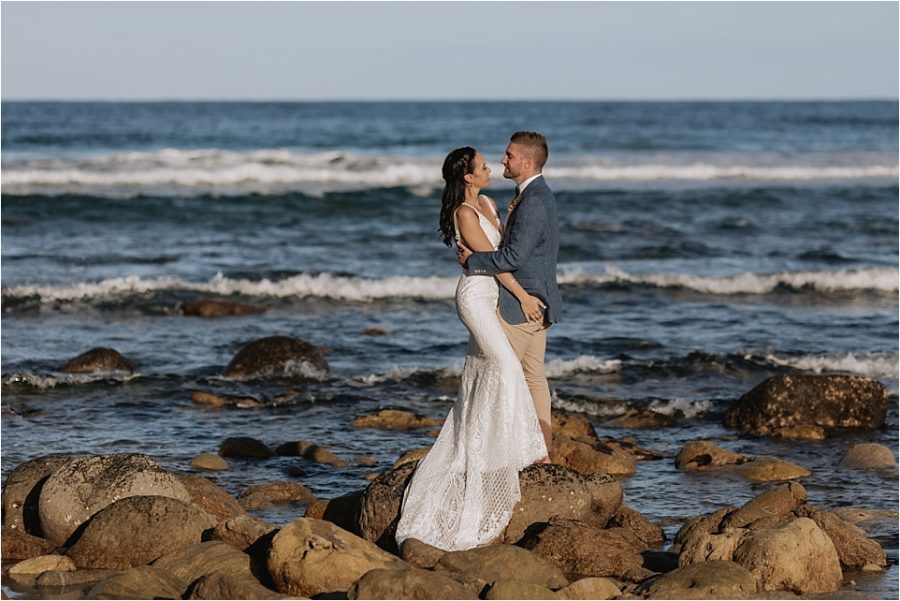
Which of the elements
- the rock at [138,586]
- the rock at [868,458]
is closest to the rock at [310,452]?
the rock at [138,586]

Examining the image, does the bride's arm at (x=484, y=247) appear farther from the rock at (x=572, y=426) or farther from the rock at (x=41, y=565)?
the rock at (x=572, y=426)

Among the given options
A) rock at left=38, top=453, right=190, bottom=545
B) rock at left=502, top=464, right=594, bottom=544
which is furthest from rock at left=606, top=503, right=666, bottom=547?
rock at left=38, top=453, right=190, bottom=545

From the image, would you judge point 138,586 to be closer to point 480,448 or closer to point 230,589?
point 230,589

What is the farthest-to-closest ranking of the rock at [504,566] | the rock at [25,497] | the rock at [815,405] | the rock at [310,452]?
the rock at [815,405] → the rock at [310,452] → the rock at [25,497] → the rock at [504,566]

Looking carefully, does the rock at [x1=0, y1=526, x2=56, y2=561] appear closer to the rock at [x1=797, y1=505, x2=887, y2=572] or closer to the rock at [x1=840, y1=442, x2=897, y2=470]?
the rock at [x1=797, y1=505, x2=887, y2=572]

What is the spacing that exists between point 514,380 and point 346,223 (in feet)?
65.3

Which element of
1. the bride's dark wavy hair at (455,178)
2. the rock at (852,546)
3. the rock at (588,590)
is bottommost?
the rock at (852,546)

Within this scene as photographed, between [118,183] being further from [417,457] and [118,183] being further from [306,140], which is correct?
[417,457]

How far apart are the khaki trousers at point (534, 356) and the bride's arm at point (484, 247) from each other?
12 centimetres

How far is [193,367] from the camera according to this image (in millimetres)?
13625

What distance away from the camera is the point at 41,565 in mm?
7070

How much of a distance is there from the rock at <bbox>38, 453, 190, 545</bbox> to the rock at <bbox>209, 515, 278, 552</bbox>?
1.86 feet

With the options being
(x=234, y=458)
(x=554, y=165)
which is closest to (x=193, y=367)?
(x=234, y=458)

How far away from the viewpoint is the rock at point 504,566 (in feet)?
21.6
